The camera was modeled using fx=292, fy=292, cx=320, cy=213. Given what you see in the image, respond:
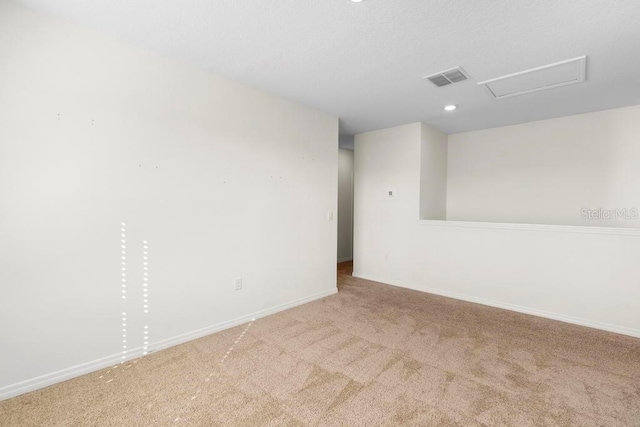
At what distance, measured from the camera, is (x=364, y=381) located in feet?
6.83

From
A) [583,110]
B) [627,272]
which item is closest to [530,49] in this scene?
[583,110]

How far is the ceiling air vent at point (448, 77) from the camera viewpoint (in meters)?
2.68

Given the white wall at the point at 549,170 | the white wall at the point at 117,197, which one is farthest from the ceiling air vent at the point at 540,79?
the white wall at the point at 117,197

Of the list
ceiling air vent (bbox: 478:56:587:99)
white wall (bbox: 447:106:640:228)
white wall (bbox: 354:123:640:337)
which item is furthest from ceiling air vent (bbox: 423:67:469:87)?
white wall (bbox: 447:106:640:228)

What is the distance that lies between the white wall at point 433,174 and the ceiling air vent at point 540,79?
1335 mm

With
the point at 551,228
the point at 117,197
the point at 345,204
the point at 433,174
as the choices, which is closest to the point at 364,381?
the point at 117,197

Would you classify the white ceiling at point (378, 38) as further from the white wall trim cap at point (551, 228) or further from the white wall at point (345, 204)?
the white wall at point (345, 204)

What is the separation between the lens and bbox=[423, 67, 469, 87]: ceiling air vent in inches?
105

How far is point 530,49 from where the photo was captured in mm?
2293

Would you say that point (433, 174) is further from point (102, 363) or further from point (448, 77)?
point (102, 363)

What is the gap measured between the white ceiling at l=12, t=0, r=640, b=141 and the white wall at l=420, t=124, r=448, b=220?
1286 millimetres

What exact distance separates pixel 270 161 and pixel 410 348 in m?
2.37

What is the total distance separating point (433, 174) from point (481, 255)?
147cm

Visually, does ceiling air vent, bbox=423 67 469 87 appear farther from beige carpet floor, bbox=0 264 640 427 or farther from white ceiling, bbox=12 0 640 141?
beige carpet floor, bbox=0 264 640 427
